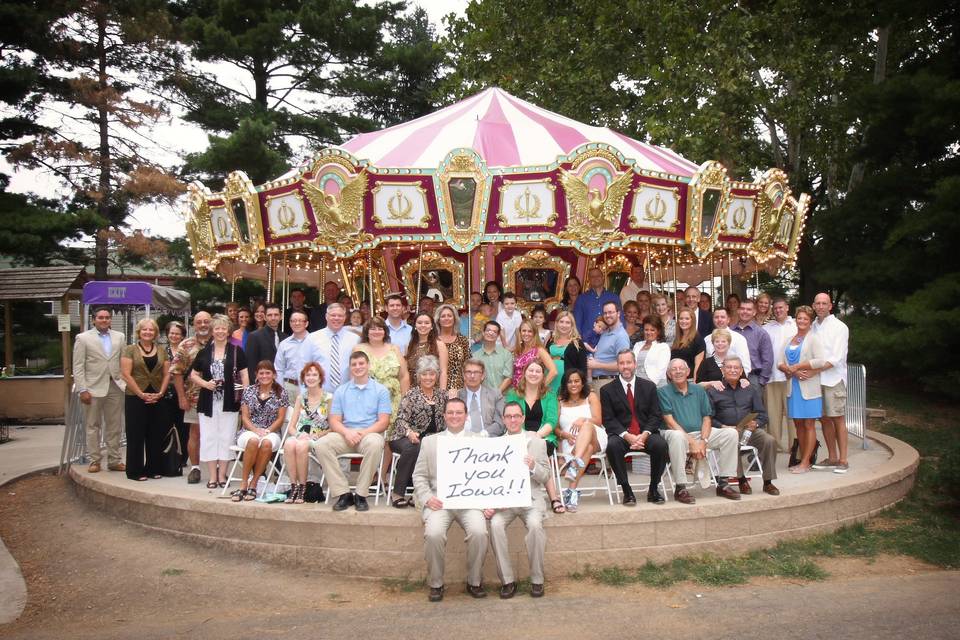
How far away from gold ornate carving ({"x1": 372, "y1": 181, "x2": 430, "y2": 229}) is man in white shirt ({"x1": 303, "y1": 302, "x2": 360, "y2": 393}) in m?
1.64

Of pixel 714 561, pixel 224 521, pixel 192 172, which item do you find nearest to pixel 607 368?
pixel 714 561

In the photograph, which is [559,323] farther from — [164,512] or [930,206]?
[930,206]

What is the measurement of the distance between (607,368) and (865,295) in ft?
36.8

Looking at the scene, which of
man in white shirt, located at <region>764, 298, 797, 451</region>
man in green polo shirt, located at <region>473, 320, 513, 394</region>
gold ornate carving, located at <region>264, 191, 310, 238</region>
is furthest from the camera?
gold ornate carving, located at <region>264, 191, 310, 238</region>

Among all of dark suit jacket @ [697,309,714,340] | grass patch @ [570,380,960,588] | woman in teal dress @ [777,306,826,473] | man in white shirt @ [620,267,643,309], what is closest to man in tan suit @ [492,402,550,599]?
grass patch @ [570,380,960,588]

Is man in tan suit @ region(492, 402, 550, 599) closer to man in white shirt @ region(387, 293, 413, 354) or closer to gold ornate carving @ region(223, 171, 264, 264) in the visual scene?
man in white shirt @ region(387, 293, 413, 354)

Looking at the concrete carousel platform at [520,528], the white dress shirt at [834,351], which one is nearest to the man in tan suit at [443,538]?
the concrete carousel platform at [520,528]

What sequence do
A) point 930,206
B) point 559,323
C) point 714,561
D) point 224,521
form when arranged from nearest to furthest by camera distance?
point 714,561
point 224,521
point 559,323
point 930,206

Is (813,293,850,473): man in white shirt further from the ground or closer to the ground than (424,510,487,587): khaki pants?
further from the ground

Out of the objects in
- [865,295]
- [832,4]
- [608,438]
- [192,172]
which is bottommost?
[608,438]

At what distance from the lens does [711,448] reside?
22.6ft

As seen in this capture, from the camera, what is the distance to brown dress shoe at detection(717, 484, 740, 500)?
664 cm

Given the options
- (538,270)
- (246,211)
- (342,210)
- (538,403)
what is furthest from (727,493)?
(246,211)

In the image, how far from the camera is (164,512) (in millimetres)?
7090
